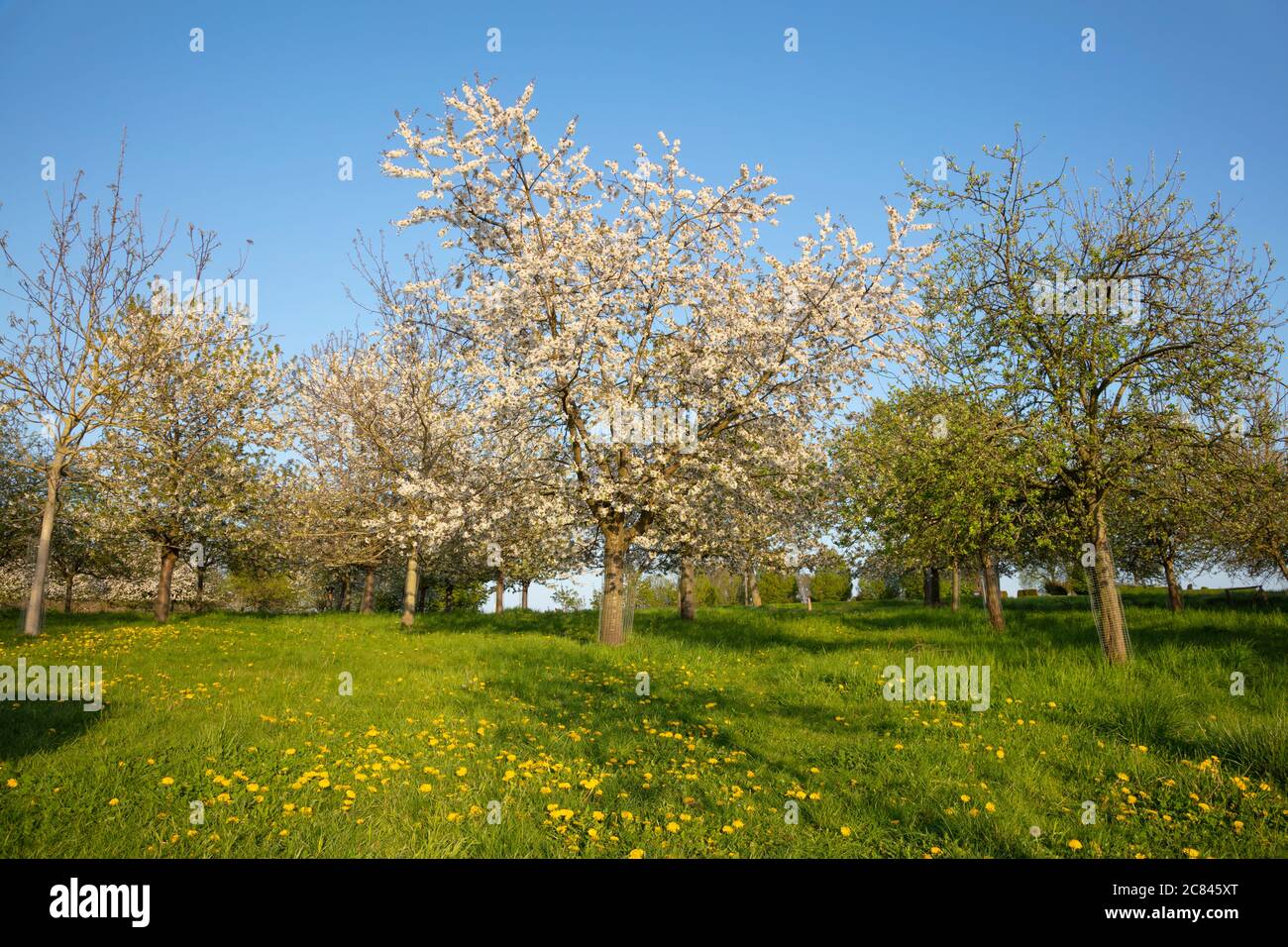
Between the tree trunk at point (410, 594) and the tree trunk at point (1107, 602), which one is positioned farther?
the tree trunk at point (410, 594)

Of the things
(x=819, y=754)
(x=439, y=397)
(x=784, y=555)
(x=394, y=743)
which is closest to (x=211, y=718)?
(x=394, y=743)

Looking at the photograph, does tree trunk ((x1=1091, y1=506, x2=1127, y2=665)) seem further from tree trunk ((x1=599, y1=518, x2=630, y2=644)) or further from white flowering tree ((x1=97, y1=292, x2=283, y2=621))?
white flowering tree ((x1=97, y1=292, x2=283, y2=621))

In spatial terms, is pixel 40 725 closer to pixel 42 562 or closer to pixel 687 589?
pixel 42 562

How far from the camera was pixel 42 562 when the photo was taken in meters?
21.3

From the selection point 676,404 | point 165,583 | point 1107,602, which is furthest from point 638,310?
point 165,583

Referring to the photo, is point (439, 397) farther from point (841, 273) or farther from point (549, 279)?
point (841, 273)

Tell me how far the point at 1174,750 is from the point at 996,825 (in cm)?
382

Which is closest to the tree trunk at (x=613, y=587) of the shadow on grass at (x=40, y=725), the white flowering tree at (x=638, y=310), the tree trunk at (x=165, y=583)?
the white flowering tree at (x=638, y=310)

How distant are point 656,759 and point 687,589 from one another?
22691 mm

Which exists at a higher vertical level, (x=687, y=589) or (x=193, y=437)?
(x=193, y=437)

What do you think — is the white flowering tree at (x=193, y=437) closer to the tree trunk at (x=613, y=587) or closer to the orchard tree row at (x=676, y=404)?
the orchard tree row at (x=676, y=404)

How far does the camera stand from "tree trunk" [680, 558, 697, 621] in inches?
1238

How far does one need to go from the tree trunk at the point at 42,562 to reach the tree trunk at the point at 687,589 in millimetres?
21231

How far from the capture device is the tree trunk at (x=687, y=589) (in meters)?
31.4
